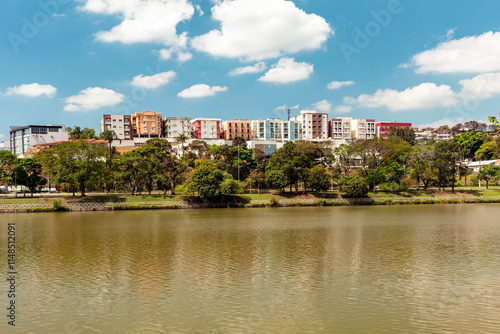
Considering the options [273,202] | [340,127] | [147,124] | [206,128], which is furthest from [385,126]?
[273,202]

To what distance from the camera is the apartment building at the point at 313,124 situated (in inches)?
6029

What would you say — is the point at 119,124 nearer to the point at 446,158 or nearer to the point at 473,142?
the point at 446,158

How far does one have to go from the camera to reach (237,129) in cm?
14362

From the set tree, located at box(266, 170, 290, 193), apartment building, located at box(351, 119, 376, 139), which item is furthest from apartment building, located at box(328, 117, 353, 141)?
tree, located at box(266, 170, 290, 193)

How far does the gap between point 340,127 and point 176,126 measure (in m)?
67.5

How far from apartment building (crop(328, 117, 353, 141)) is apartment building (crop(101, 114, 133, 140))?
8076cm

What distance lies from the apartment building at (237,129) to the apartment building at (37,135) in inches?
2268

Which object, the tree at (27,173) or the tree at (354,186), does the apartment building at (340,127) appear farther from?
the tree at (27,173)

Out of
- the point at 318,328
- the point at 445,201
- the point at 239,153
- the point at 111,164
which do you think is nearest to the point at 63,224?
the point at 111,164

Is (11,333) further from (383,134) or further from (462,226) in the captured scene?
(383,134)

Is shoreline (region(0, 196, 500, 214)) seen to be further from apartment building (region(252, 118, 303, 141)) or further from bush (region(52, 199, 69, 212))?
apartment building (region(252, 118, 303, 141))

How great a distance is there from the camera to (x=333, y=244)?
24.9m

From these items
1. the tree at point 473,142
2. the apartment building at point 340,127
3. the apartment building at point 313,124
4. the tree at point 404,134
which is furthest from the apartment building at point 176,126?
the tree at point 473,142

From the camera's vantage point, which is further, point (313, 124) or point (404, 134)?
point (313, 124)
